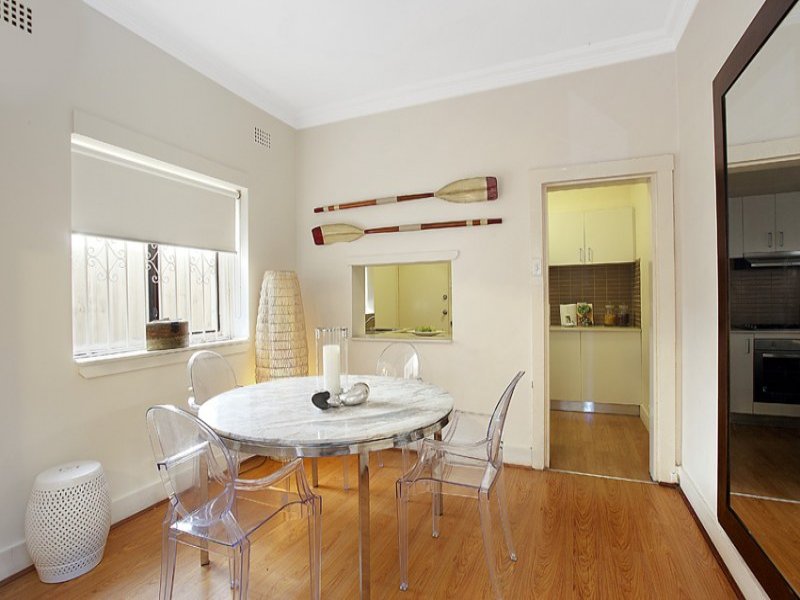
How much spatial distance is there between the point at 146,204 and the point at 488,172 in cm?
234

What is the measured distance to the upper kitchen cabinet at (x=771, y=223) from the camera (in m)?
1.26

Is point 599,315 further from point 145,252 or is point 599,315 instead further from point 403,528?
point 145,252

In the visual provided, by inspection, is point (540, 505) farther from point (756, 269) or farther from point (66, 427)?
point (66, 427)

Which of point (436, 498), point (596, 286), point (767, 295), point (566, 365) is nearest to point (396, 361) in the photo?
point (436, 498)

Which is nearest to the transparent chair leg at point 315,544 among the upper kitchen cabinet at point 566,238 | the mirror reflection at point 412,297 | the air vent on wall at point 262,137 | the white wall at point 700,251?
the white wall at point 700,251

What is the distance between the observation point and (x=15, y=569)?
1.86 m

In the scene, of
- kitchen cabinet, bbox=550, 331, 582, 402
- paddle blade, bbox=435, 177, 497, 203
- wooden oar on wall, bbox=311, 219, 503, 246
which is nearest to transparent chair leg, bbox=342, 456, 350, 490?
wooden oar on wall, bbox=311, 219, 503, 246

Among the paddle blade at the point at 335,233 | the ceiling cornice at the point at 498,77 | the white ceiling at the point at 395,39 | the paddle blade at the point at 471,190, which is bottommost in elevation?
the paddle blade at the point at 335,233

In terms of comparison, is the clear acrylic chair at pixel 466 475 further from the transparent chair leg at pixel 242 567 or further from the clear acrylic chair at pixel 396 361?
the clear acrylic chair at pixel 396 361

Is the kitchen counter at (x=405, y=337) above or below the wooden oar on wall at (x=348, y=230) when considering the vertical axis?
below

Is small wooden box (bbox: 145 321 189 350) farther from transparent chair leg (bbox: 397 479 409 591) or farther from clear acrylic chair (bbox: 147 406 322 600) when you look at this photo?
transparent chair leg (bbox: 397 479 409 591)

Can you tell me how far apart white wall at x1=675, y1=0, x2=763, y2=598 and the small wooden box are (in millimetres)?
3060

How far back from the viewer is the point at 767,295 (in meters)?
1.46

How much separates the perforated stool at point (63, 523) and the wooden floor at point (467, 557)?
0.23 feet
